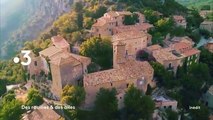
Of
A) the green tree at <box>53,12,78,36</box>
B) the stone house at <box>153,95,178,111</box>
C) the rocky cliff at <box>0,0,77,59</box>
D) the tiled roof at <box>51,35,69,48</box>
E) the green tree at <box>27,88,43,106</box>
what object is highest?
the green tree at <box>53,12,78,36</box>

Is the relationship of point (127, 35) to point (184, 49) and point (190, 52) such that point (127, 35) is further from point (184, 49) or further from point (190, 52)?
point (190, 52)

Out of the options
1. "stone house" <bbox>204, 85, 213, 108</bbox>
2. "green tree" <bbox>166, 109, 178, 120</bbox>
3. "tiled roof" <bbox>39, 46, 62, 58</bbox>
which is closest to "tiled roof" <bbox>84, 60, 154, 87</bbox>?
"green tree" <bbox>166, 109, 178, 120</bbox>

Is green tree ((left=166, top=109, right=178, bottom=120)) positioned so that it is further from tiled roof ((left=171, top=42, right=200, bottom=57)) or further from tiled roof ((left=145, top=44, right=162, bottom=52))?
tiled roof ((left=145, top=44, right=162, bottom=52))

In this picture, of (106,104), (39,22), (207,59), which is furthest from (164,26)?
(39,22)

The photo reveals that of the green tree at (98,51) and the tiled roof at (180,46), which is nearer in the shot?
the green tree at (98,51)

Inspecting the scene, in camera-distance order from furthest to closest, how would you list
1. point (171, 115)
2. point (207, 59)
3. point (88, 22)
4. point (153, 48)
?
point (88, 22) < point (207, 59) < point (153, 48) < point (171, 115)

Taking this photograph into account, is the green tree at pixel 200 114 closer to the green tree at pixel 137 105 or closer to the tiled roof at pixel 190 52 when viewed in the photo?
the green tree at pixel 137 105

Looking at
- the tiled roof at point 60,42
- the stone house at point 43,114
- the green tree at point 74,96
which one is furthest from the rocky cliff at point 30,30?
the green tree at point 74,96
